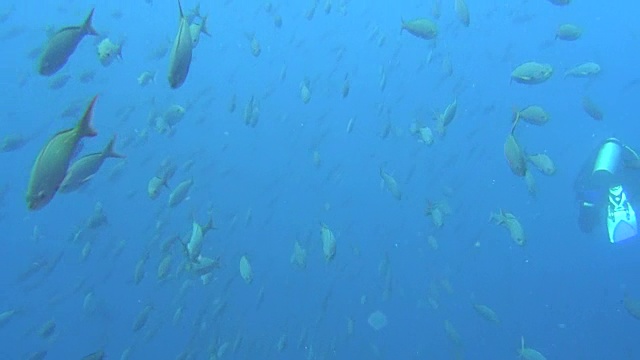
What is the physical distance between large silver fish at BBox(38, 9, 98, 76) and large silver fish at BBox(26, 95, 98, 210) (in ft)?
4.07

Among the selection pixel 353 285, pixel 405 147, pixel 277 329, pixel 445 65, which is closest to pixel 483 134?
pixel 405 147

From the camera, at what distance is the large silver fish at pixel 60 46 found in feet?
12.1

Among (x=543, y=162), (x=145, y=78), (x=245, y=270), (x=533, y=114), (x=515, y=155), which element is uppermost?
(x=515, y=155)

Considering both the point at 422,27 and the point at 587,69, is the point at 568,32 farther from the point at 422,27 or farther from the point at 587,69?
the point at 422,27

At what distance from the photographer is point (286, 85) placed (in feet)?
162

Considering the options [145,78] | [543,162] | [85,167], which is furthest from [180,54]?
[145,78]

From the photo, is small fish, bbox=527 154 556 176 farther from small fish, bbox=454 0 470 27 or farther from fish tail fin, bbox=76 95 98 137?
fish tail fin, bbox=76 95 98 137

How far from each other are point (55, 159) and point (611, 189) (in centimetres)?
727

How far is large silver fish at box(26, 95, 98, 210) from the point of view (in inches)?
104

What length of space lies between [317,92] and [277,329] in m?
29.5

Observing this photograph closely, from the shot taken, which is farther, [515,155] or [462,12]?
[462,12]

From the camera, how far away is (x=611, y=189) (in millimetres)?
7852

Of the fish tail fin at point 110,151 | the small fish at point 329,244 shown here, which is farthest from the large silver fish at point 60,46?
the small fish at point 329,244

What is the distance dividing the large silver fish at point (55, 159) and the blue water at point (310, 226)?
9.78ft
